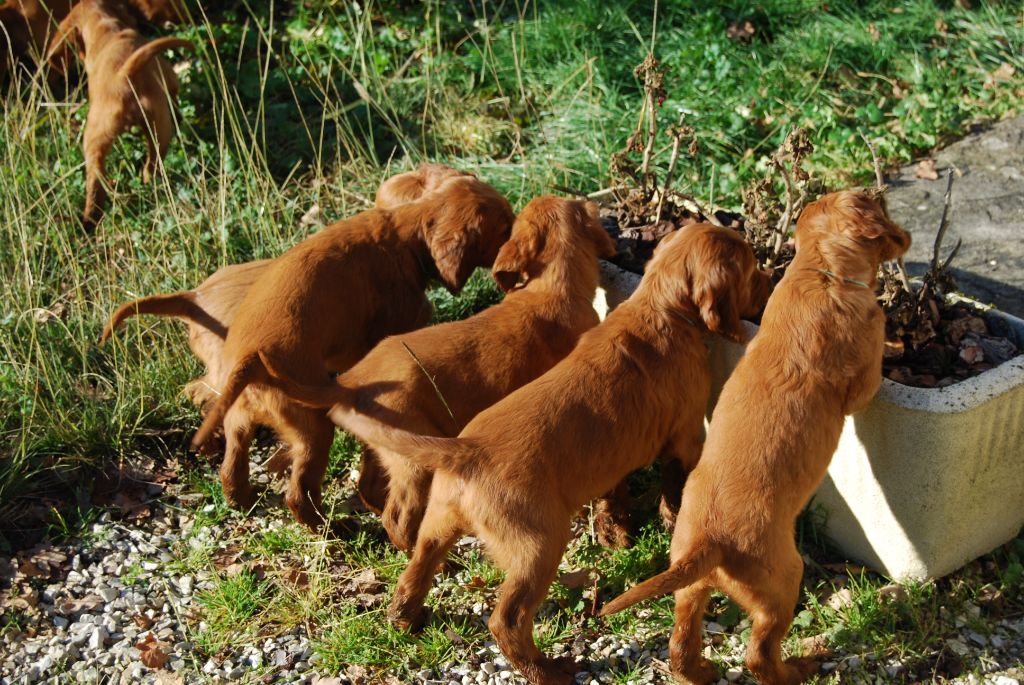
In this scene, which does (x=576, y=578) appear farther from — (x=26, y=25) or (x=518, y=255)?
(x=26, y=25)

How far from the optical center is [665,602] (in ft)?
12.8

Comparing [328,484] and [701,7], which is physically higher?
[701,7]

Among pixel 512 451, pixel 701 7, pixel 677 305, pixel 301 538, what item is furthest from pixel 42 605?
pixel 701 7

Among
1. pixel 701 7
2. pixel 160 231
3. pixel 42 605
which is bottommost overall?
pixel 42 605

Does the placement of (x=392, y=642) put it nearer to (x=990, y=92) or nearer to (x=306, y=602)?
(x=306, y=602)

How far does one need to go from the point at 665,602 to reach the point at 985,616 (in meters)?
1.07

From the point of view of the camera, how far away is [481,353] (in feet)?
13.0

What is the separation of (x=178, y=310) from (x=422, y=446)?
1704mm

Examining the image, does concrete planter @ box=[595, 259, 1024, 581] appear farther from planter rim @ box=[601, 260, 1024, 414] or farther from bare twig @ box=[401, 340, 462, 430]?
bare twig @ box=[401, 340, 462, 430]

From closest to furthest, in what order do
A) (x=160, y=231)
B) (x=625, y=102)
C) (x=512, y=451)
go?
(x=512, y=451) < (x=160, y=231) < (x=625, y=102)

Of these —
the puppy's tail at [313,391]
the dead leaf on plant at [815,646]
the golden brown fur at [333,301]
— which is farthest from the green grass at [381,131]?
the dead leaf on plant at [815,646]

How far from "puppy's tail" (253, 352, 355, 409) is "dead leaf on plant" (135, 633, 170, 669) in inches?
41.1

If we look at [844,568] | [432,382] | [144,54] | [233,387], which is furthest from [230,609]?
[144,54]

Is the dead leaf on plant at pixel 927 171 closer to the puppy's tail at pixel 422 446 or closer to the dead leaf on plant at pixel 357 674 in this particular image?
the puppy's tail at pixel 422 446
